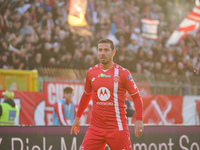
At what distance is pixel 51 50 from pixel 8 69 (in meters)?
2.64

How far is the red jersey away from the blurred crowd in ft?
27.2

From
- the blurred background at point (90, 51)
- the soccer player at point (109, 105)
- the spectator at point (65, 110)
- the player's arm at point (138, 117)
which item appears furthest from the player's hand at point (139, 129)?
the blurred background at point (90, 51)

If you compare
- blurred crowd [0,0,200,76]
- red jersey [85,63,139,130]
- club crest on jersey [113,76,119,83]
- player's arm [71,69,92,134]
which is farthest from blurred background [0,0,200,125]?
club crest on jersey [113,76,119,83]

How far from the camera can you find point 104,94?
596cm

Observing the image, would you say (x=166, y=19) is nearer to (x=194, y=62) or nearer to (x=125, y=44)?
(x=194, y=62)

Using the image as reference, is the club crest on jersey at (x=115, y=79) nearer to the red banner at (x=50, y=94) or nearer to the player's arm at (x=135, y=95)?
the player's arm at (x=135, y=95)

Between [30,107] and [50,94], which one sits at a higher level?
[50,94]

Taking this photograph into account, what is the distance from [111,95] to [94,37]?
1185 cm

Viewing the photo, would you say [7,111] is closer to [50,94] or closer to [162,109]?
[50,94]

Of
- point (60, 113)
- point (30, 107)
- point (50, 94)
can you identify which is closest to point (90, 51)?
point (50, 94)

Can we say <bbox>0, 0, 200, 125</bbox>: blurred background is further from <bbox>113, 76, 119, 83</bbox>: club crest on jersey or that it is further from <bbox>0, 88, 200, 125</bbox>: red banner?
<bbox>113, 76, 119, 83</bbox>: club crest on jersey

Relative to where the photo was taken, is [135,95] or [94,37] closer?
[135,95]

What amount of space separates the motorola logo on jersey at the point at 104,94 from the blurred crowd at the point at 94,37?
8.31 metres

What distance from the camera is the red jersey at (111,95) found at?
5.94 meters
